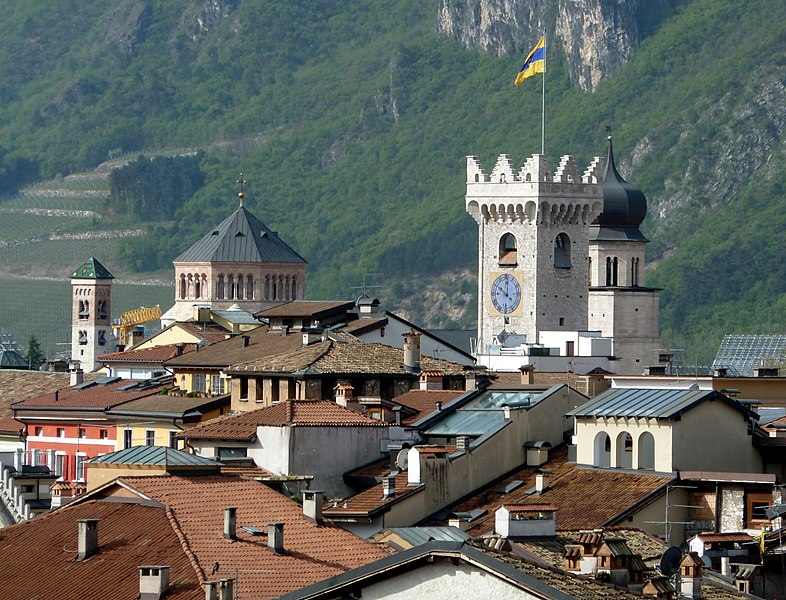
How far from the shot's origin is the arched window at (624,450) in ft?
184

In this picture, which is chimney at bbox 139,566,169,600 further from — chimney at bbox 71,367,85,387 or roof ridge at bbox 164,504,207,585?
chimney at bbox 71,367,85,387

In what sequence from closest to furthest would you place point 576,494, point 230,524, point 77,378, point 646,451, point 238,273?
point 230,524
point 576,494
point 646,451
point 77,378
point 238,273

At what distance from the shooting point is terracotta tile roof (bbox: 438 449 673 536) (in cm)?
5047

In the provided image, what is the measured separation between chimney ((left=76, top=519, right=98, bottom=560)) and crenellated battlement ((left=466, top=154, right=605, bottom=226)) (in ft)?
355

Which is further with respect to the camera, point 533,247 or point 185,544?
point 533,247

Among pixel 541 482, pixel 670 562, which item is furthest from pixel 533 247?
pixel 670 562

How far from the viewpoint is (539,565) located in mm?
29828

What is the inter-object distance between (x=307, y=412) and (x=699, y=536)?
15.7 metres

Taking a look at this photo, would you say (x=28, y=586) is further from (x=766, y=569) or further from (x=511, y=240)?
(x=511, y=240)

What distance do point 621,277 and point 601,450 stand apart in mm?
121500

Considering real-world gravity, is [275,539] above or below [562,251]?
below

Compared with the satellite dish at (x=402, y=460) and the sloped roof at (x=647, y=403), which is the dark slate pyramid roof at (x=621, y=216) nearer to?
the sloped roof at (x=647, y=403)

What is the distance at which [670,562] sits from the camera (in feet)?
113

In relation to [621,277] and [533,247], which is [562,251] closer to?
[533,247]
